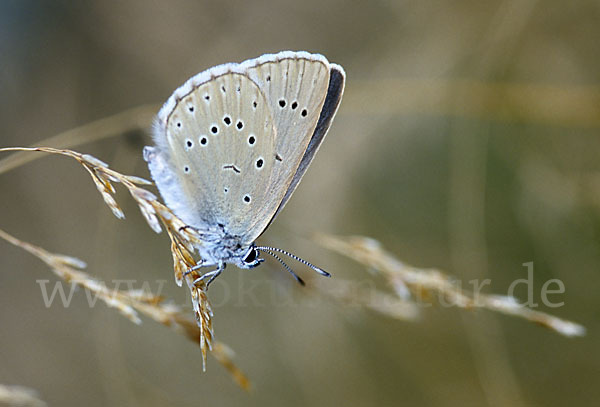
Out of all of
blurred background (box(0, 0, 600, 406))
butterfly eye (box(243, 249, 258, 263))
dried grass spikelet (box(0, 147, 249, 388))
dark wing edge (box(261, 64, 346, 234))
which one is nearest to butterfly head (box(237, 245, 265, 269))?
butterfly eye (box(243, 249, 258, 263))

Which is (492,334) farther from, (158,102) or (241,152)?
(158,102)

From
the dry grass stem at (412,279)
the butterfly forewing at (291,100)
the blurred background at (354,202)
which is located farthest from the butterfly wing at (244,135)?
the blurred background at (354,202)

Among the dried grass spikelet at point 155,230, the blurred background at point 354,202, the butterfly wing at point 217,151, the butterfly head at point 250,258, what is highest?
the blurred background at point 354,202

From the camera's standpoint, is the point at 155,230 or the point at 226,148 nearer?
the point at 155,230

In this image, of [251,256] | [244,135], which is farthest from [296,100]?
[251,256]

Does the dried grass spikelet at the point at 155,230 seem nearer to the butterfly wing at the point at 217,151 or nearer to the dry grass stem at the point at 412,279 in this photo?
the butterfly wing at the point at 217,151

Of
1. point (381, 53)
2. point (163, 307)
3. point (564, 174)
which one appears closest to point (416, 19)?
point (381, 53)

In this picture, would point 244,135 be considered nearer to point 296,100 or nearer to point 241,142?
point 241,142
